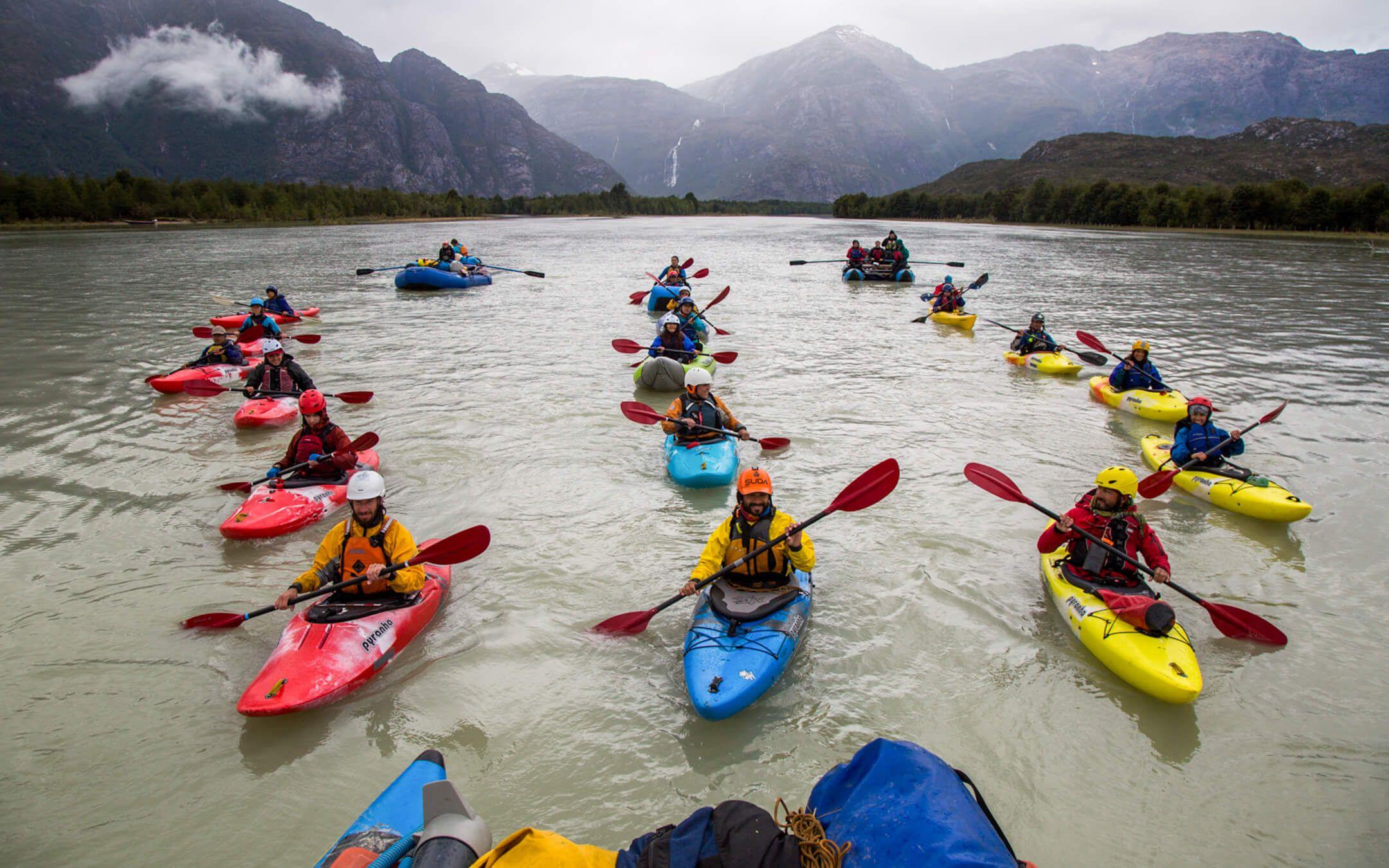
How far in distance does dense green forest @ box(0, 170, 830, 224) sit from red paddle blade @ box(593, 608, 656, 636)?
72940mm

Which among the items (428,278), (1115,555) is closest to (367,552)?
(1115,555)

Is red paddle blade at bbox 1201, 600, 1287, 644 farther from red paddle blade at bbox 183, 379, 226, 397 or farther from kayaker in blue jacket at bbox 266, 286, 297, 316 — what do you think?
kayaker in blue jacket at bbox 266, 286, 297, 316

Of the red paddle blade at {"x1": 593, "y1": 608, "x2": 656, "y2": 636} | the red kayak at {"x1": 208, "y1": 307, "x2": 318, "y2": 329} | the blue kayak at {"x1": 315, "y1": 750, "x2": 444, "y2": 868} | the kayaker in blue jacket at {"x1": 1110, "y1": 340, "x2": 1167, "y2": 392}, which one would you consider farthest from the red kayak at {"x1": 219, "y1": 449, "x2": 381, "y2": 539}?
the red kayak at {"x1": 208, "y1": 307, "x2": 318, "y2": 329}

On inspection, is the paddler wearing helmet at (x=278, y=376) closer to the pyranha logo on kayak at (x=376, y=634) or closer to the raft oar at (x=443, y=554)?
the raft oar at (x=443, y=554)

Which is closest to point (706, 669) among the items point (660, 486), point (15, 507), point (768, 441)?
point (660, 486)

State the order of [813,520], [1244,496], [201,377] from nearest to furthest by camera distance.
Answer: [813,520] < [1244,496] < [201,377]

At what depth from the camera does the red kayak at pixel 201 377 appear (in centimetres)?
1234

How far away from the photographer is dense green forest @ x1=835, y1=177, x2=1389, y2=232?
4716cm

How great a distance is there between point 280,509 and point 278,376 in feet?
15.5

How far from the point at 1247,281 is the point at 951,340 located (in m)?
18.1

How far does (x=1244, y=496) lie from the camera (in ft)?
25.7

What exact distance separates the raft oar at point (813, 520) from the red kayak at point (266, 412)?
771 cm

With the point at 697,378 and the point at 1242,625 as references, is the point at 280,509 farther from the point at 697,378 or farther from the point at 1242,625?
the point at 1242,625

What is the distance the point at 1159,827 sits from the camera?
416cm
